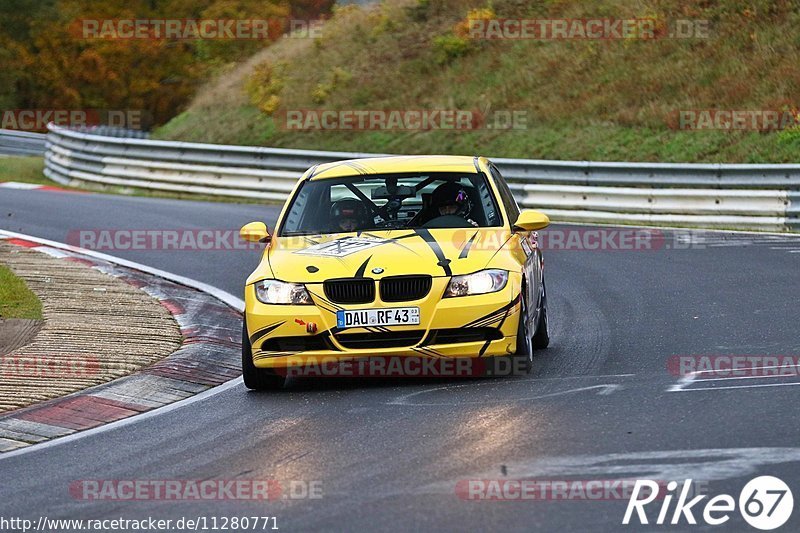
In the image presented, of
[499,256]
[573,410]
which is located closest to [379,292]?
[499,256]

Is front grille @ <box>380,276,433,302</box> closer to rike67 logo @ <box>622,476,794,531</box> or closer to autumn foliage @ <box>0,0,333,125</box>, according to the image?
rike67 logo @ <box>622,476,794,531</box>

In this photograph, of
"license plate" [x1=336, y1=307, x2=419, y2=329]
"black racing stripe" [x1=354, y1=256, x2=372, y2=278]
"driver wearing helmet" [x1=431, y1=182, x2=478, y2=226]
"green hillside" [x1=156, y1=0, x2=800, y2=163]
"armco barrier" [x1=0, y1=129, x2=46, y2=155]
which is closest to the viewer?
"license plate" [x1=336, y1=307, x2=419, y2=329]

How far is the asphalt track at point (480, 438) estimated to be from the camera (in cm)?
614

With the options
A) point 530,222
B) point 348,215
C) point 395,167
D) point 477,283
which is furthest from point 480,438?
point 395,167

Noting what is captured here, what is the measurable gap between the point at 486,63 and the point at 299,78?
6.10 metres

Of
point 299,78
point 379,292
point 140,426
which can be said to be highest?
point 299,78

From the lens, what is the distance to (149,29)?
6059cm

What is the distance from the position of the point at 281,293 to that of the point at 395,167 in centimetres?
196

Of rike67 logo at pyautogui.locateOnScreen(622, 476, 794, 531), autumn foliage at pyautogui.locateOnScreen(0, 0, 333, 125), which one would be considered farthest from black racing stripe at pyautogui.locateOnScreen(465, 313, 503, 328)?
autumn foliage at pyautogui.locateOnScreen(0, 0, 333, 125)

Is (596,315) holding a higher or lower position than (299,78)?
lower

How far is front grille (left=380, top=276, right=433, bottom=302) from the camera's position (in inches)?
360

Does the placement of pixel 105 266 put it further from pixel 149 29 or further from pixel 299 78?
pixel 149 29

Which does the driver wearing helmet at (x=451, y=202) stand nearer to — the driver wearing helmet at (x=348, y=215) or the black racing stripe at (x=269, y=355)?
the driver wearing helmet at (x=348, y=215)

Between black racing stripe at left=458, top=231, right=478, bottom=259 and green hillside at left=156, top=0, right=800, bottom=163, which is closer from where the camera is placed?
black racing stripe at left=458, top=231, right=478, bottom=259
